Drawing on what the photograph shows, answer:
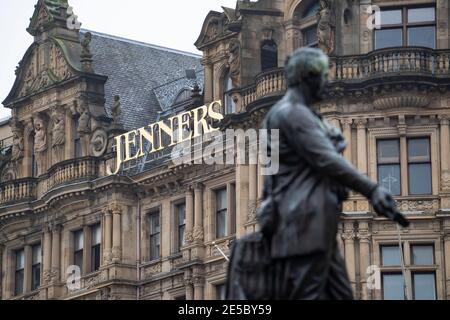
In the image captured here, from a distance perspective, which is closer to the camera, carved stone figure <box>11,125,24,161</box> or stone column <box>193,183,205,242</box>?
stone column <box>193,183,205,242</box>

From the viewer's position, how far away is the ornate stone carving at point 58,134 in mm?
81812

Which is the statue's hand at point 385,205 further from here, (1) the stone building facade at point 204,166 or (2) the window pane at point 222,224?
(2) the window pane at point 222,224

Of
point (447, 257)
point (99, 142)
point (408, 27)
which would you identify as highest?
point (408, 27)

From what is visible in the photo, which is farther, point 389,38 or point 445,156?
point 389,38

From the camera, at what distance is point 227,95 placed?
74.5 m

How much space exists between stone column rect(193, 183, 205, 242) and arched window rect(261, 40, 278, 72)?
5.45 metres

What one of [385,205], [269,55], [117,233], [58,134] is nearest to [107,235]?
[117,233]

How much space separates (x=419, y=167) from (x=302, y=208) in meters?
48.0

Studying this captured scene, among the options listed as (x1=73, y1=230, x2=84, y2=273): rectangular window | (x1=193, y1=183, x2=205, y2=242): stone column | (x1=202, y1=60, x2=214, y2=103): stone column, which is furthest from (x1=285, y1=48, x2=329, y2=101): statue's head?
(x1=73, y1=230, x2=84, y2=273): rectangular window

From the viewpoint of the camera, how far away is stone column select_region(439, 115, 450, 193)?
219ft

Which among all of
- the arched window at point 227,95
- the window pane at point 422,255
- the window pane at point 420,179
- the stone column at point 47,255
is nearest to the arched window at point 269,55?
the arched window at point 227,95

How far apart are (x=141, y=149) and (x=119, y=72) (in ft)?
25.6

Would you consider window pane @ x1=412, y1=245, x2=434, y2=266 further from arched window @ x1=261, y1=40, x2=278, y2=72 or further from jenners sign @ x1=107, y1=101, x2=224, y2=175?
jenners sign @ x1=107, y1=101, x2=224, y2=175

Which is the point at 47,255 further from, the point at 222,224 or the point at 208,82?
the point at 208,82
